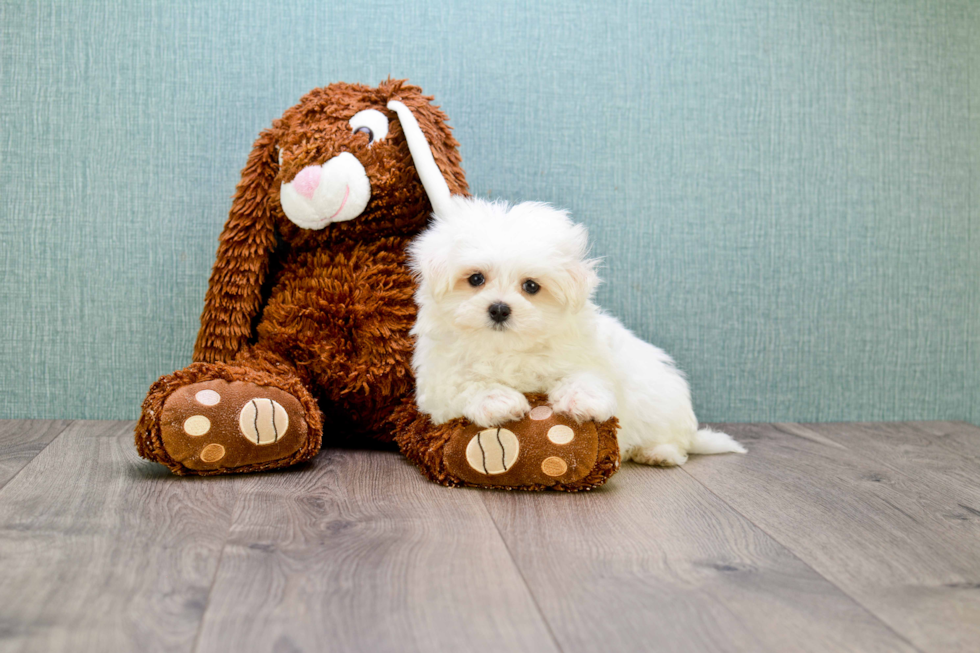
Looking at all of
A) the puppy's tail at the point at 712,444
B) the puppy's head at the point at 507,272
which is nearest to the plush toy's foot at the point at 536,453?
the puppy's head at the point at 507,272

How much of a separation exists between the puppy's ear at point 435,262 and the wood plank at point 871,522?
0.51 meters

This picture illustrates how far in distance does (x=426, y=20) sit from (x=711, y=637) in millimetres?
1270

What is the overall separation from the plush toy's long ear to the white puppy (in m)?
0.33

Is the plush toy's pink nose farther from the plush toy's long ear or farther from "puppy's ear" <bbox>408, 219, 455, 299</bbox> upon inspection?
"puppy's ear" <bbox>408, 219, 455, 299</bbox>

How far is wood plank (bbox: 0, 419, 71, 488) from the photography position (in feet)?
3.95

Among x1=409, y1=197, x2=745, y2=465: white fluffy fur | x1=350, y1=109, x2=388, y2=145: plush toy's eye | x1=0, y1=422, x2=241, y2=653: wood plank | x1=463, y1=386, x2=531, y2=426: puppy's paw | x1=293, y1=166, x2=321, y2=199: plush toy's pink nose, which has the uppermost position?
x1=350, y1=109, x2=388, y2=145: plush toy's eye

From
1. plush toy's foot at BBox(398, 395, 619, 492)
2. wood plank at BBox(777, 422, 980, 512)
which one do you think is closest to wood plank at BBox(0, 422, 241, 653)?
plush toy's foot at BBox(398, 395, 619, 492)

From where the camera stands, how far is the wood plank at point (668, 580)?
70cm

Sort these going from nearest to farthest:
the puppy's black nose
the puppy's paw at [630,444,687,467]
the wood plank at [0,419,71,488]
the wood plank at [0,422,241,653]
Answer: the wood plank at [0,422,241,653]
the puppy's black nose
the wood plank at [0,419,71,488]
the puppy's paw at [630,444,687,467]

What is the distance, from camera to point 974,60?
1.69 metres

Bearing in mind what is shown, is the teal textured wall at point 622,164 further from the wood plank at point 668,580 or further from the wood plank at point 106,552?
the wood plank at point 668,580

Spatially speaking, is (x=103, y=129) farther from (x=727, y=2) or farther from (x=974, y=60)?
(x=974, y=60)

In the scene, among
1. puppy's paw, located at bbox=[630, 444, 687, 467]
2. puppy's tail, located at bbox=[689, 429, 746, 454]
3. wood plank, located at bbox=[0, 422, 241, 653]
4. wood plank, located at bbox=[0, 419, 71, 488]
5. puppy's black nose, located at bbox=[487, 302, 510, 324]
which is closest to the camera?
wood plank, located at bbox=[0, 422, 241, 653]

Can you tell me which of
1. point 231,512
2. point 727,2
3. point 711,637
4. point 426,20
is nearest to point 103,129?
point 426,20
